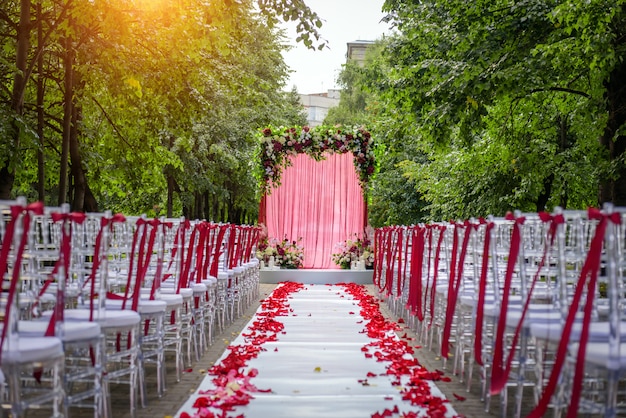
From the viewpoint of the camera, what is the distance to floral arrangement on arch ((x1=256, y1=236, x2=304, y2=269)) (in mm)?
17641

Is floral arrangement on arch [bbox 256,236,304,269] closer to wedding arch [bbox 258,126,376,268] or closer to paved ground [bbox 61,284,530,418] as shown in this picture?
wedding arch [bbox 258,126,376,268]

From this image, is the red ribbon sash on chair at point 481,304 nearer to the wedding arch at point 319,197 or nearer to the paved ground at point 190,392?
the paved ground at point 190,392

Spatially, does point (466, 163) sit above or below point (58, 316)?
above

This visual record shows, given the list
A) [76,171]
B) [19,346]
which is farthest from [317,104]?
[19,346]

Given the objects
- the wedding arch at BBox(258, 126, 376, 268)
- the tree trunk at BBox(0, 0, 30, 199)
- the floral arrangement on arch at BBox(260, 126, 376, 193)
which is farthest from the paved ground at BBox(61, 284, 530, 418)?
the wedding arch at BBox(258, 126, 376, 268)

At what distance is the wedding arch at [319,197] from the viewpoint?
18.1 metres

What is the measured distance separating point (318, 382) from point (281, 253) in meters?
11.8

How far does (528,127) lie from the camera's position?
16719mm

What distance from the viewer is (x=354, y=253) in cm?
1780

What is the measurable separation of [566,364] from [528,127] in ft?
44.2

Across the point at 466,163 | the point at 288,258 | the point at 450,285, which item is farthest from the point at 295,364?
the point at 466,163

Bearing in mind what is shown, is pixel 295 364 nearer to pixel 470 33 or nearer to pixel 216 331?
pixel 216 331

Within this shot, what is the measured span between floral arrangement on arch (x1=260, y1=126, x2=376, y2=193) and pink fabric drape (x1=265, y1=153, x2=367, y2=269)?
40 cm

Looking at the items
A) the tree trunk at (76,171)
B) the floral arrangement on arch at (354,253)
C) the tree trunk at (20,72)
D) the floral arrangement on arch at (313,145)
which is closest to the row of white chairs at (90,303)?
the tree trunk at (20,72)
